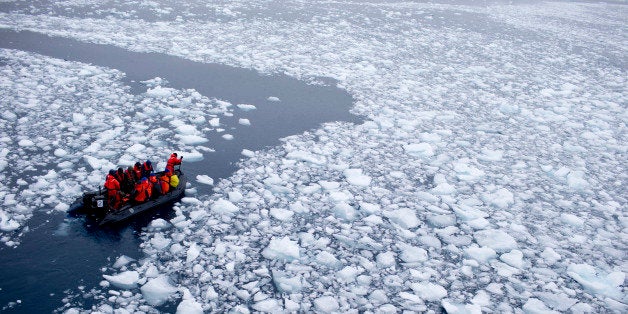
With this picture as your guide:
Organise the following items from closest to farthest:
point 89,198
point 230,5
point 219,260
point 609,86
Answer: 1. point 219,260
2. point 89,198
3. point 609,86
4. point 230,5

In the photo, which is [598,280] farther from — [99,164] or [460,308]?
[99,164]

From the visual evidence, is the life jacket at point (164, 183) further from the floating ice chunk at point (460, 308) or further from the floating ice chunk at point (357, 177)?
the floating ice chunk at point (460, 308)

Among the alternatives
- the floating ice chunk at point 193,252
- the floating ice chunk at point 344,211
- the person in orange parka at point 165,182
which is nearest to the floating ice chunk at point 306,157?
the floating ice chunk at point 344,211

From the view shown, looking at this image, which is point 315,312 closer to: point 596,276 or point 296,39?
point 596,276

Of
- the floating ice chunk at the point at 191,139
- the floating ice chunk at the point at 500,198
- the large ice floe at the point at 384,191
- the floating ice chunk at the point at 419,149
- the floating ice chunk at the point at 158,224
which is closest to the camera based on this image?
the large ice floe at the point at 384,191

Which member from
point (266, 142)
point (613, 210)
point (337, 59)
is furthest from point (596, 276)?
point (337, 59)

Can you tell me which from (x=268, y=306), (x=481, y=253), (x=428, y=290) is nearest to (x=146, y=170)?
(x=268, y=306)

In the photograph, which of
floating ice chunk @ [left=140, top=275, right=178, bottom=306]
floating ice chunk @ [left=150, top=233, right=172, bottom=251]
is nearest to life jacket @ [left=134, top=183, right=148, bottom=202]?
floating ice chunk @ [left=150, top=233, right=172, bottom=251]
